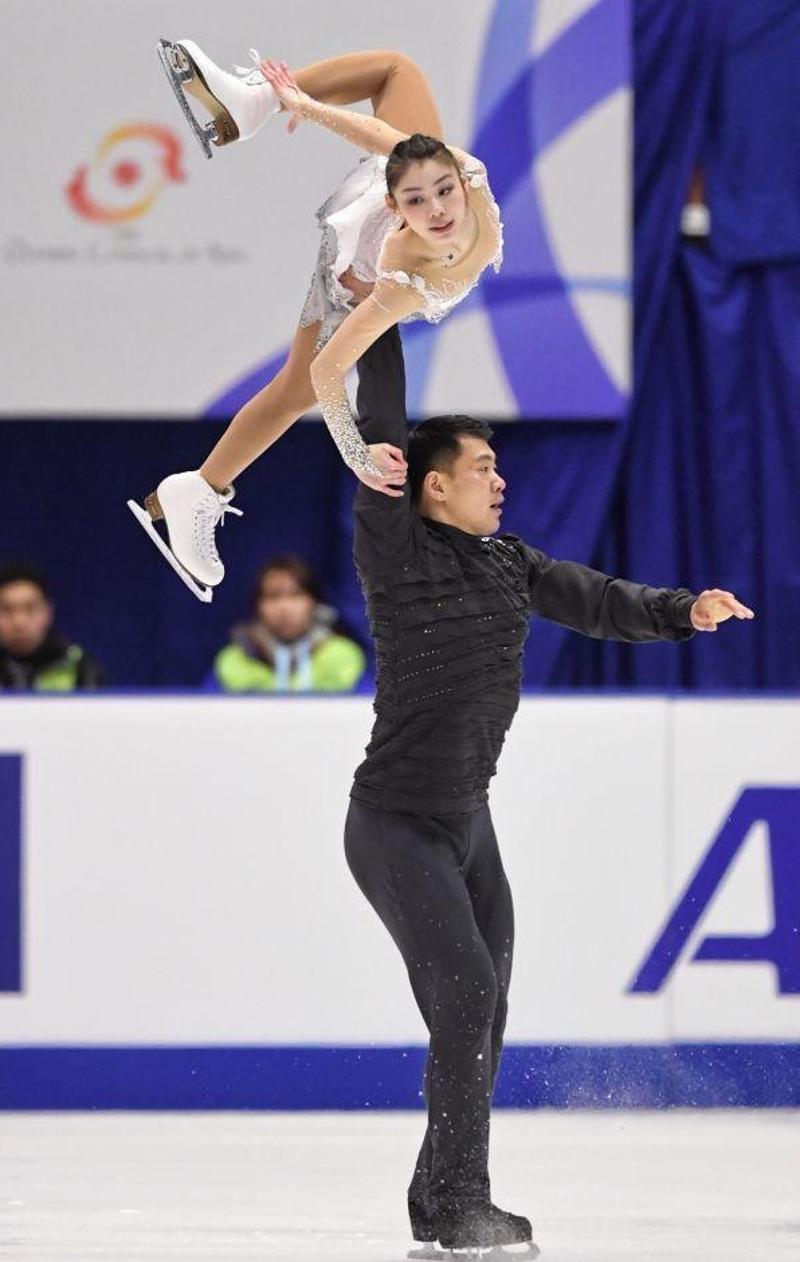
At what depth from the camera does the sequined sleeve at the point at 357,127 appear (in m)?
3.71

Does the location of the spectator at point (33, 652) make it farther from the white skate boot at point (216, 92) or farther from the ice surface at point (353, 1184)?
the white skate boot at point (216, 92)

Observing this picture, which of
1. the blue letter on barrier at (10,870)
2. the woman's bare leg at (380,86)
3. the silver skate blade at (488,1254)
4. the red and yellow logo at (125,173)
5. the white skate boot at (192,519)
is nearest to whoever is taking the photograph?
the silver skate blade at (488,1254)

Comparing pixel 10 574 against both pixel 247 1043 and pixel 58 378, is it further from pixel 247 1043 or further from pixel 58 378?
pixel 247 1043

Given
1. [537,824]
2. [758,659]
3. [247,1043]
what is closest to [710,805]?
[537,824]

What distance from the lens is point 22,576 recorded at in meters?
6.43

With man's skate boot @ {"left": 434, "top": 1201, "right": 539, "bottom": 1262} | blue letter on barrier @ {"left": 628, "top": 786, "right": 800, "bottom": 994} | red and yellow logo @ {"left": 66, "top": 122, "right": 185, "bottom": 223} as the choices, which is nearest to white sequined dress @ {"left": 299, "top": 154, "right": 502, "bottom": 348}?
man's skate boot @ {"left": 434, "top": 1201, "right": 539, "bottom": 1262}

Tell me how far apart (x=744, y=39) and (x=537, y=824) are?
3.16 m

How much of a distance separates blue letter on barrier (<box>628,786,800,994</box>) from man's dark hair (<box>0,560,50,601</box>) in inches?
81.9

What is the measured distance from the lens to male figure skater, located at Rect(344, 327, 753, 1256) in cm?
359

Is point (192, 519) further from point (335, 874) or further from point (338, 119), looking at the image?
point (335, 874)

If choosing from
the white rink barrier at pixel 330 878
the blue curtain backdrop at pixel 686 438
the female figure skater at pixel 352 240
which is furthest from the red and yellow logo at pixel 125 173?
the female figure skater at pixel 352 240

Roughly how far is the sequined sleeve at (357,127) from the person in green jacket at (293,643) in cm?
283

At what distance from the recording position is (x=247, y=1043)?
5.39m

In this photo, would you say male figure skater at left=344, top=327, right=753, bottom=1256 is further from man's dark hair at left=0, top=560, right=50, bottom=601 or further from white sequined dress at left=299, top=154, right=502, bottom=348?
man's dark hair at left=0, top=560, right=50, bottom=601
